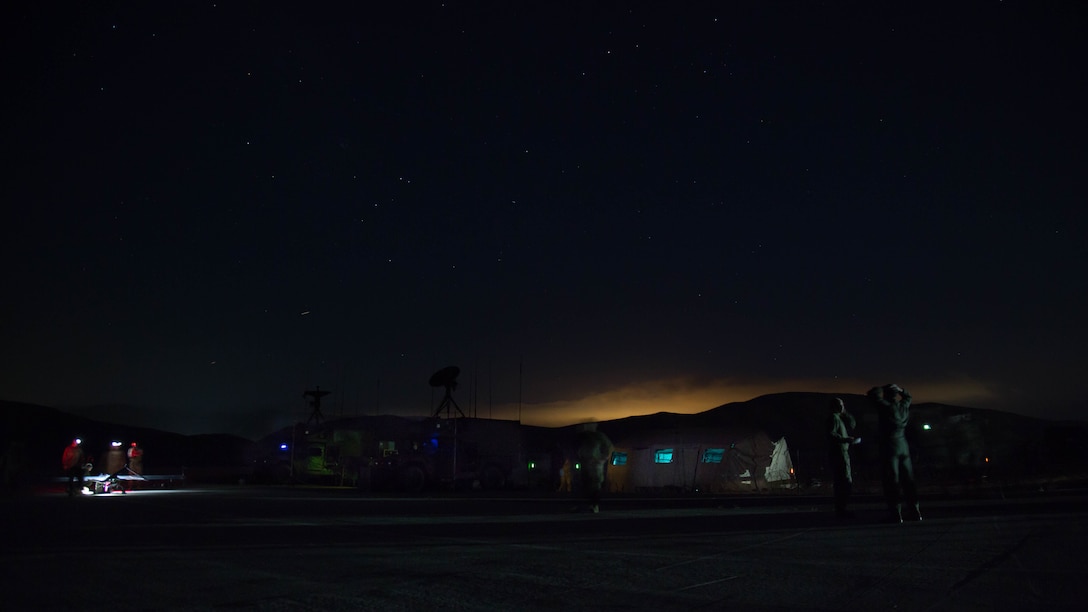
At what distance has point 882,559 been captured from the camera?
787 centimetres

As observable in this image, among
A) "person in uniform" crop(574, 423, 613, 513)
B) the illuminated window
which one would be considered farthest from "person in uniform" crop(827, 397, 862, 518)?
the illuminated window

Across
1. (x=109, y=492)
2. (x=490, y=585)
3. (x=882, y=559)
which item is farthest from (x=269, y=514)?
(x=109, y=492)

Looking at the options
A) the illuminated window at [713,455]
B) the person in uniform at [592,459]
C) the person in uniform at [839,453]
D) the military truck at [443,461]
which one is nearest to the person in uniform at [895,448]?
the person in uniform at [839,453]

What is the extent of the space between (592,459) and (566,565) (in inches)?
433

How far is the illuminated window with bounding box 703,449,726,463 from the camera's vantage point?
3800cm

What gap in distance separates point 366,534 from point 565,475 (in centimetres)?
2910

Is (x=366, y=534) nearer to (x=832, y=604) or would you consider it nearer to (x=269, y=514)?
(x=269, y=514)

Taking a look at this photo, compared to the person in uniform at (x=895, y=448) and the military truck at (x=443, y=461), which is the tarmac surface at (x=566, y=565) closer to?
the person in uniform at (x=895, y=448)

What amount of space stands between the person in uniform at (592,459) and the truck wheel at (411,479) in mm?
20779

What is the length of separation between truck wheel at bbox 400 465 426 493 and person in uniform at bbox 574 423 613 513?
2078 centimetres

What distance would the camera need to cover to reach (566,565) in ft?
26.4

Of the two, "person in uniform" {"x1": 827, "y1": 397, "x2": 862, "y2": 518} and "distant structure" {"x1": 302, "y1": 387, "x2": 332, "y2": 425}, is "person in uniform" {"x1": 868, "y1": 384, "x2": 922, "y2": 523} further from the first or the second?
"distant structure" {"x1": 302, "y1": 387, "x2": 332, "y2": 425}

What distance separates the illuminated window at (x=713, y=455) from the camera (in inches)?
1496

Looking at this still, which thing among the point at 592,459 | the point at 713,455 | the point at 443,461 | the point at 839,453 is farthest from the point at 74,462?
the point at 839,453
